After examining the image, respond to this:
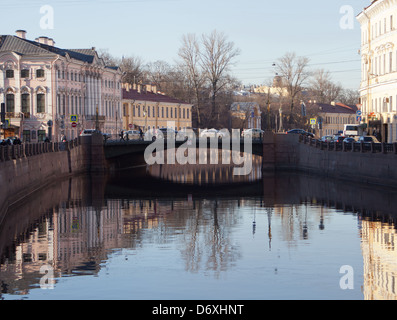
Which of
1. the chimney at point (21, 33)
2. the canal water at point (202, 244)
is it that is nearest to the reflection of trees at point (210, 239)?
the canal water at point (202, 244)

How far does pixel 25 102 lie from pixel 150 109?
28618 millimetres

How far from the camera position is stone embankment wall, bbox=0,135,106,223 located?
3722cm

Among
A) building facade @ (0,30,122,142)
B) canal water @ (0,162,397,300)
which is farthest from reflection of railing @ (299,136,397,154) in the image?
building facade @ (0,30,122,142)

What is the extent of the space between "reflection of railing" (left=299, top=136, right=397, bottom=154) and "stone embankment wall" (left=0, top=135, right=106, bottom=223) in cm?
1665

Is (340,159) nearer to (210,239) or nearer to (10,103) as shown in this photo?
(210,239)

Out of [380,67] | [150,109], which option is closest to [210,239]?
[380,67]

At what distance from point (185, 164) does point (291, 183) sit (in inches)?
1319

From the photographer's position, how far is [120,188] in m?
54.8

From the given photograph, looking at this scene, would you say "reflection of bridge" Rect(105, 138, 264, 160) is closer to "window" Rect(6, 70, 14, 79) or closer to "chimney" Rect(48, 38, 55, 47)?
"window" Rect(6, 70, 14, 79)

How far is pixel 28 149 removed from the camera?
45.8 m

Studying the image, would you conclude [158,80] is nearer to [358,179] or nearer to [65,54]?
[65,54]

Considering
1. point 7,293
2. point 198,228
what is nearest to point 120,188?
point 198,228

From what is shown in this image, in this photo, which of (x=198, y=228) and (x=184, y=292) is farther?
(x=198, y=228)

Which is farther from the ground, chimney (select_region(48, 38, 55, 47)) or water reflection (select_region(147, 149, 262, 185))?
chimney (select_region(48, 38, 55, 47))
